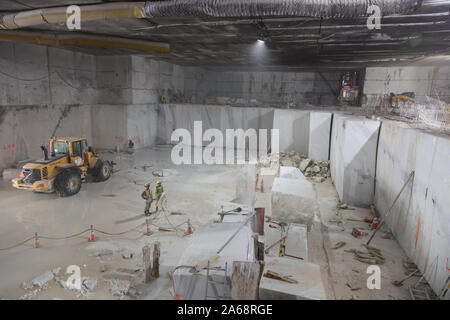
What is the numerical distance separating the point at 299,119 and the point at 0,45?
14869 mm

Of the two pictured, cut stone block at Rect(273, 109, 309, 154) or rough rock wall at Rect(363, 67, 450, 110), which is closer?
cut stone block at Rect(273, 109, 309, 154)

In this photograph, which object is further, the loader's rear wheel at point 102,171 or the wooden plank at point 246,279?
the loader's rear wheel at point 102,171

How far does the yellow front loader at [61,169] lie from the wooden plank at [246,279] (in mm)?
8625

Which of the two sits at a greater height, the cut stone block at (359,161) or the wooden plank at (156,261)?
the cut stone block at (359,161)

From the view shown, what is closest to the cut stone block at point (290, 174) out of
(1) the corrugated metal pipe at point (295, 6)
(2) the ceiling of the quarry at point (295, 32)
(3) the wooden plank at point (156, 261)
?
(2) the ceiling of the quarry at point (295, 32)

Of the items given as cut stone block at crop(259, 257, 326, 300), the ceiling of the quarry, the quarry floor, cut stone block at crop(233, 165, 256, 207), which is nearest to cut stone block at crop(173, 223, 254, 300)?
cut stone block at crop(259, 257, 326, 300)

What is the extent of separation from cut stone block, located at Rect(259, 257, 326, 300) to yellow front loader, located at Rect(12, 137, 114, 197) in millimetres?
8564

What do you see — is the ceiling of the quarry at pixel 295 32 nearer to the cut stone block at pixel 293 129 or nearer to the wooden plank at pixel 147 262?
the cut stone block at pixel 293 129

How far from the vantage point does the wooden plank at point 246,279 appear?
3.91m

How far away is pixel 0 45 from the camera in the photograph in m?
12.3

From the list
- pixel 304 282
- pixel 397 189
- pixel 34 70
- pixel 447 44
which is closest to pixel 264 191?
pixel 397 189

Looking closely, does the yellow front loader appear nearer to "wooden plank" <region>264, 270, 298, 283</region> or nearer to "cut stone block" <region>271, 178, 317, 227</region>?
"cut stone block" <region>271, 178, 317, 227</region>

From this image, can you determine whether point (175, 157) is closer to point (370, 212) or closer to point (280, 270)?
point (370, 212)

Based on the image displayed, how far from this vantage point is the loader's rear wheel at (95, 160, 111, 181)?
12.0 m
